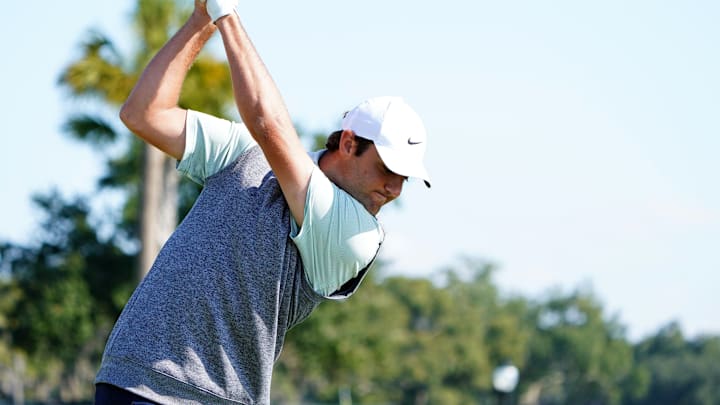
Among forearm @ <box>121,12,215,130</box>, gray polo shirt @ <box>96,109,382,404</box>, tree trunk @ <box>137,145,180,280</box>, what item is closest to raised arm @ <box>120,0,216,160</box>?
forearm @ <box>121,12,215,130</box>

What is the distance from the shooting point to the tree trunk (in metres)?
23.1

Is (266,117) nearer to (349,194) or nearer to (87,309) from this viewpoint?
(349,194)

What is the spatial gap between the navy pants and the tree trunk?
1936cm

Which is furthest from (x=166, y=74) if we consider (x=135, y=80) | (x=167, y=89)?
(x=135, y=80)

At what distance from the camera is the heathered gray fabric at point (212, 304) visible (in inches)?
136

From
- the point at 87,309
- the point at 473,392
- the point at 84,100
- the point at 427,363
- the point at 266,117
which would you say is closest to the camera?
the point at 266,117

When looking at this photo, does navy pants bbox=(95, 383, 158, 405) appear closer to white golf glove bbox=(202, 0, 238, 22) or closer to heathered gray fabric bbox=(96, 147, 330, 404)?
heathered gray fabric bbox=(96, 147, 330, 404)

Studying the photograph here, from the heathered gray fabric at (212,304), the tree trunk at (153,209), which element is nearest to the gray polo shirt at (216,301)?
the heathered gray fabric at (212,304)

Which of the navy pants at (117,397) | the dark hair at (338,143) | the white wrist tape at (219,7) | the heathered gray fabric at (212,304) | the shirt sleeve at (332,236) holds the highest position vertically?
the white wrist tape at (219,7)

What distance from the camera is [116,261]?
3725cm

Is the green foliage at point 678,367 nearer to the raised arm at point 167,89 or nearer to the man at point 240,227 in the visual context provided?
the man at point 240,227

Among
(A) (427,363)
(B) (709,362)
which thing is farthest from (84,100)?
(B) (709,362)

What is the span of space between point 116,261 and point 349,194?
3433 cm

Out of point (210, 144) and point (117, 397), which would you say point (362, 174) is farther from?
point (117, 397)
